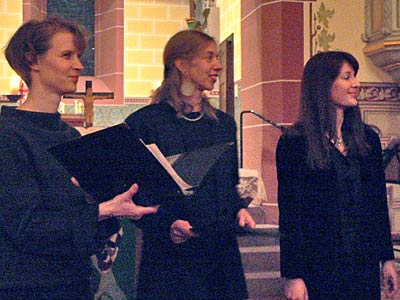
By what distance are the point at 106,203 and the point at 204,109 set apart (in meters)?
0.76

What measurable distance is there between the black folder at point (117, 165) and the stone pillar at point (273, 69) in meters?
4.28

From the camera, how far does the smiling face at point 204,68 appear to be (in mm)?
2301

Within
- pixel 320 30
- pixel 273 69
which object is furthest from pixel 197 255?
pixel 320 30

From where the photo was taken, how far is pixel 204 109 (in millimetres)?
2355

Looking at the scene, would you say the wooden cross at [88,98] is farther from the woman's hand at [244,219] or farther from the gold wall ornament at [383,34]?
the woman's hand at [244,219]

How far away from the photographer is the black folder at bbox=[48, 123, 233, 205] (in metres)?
1.62

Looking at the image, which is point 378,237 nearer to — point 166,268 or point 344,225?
point 344,225

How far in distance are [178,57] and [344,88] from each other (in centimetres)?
67

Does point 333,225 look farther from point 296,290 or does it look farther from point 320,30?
point 320,30

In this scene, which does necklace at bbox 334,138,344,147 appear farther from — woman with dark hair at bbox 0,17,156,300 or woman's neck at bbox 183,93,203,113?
woman with dark hair at bbox 0,17,156,300

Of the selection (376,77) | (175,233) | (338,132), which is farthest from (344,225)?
(376,77)

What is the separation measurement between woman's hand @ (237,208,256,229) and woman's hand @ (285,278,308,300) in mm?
326

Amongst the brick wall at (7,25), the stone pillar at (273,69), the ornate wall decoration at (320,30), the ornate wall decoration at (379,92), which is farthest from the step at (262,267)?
the brick wall at (7,25)

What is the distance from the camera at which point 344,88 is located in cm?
240
